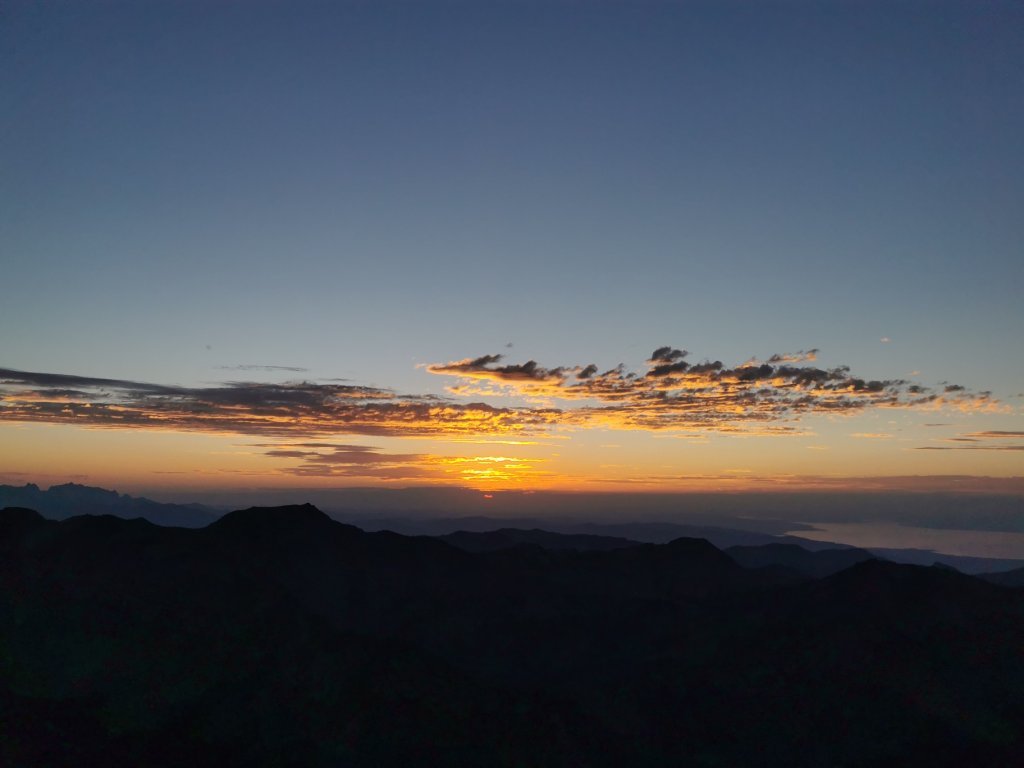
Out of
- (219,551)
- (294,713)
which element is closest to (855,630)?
(294,713)

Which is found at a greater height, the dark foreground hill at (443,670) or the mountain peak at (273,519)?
the mountain peak at (273,519)

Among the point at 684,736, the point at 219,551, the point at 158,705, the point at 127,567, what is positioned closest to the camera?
the point at 158,705

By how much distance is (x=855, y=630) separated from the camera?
135 metres

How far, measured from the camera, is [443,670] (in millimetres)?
121875

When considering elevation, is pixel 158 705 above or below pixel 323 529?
below

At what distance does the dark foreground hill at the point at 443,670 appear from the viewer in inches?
4210

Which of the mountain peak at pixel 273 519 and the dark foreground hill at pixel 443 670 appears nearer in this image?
the dark foreground hill at pixel 443 670

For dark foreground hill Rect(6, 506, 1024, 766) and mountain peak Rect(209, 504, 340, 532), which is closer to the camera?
dark foreground hill Rect(6, 506, 1024, 766)

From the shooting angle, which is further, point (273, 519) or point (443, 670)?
point (273, 519)

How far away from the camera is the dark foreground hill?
107m

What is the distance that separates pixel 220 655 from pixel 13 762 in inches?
1312

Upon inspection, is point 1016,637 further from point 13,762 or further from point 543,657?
point 13,762

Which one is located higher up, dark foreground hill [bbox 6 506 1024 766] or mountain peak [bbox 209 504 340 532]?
mountain peak [bbox 209 504 340 532]

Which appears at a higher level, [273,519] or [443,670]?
[273,519]
